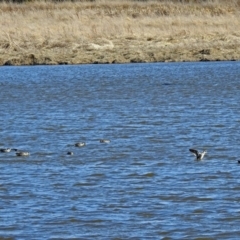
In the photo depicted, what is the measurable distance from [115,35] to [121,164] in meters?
25.7

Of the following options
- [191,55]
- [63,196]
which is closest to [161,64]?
[191,55]

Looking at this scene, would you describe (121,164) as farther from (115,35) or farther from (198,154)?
(115,35)

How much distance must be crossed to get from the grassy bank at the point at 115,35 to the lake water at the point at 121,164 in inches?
404

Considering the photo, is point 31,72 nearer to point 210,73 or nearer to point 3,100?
point 210,73

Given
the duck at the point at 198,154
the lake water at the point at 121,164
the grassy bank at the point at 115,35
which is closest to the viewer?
the lake water at the point at 121,164

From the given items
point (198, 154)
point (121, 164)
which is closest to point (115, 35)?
point (198, 154)

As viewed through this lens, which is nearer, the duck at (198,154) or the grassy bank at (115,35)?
the duck at (198,154)

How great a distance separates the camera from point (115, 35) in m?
39.6

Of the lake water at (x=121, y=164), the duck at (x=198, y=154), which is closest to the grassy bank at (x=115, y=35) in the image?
the lake water at (x=121, y=164)

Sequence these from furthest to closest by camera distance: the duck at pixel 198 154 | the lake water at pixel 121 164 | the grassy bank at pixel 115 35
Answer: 1. the grassy bank at pixel 115 35
2. the duck at pixel 198 154
3. the lake water at pixel 121 164

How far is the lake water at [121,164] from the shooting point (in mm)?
10531

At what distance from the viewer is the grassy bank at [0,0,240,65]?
37.7 meters

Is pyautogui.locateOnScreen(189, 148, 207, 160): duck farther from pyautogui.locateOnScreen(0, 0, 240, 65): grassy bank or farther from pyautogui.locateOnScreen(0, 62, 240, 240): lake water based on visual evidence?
pyautogui.locateOnScreen(0, 0, 240, 65): grassy bank

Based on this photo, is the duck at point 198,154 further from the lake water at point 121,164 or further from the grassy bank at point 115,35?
the grassy bank at point 115,35
